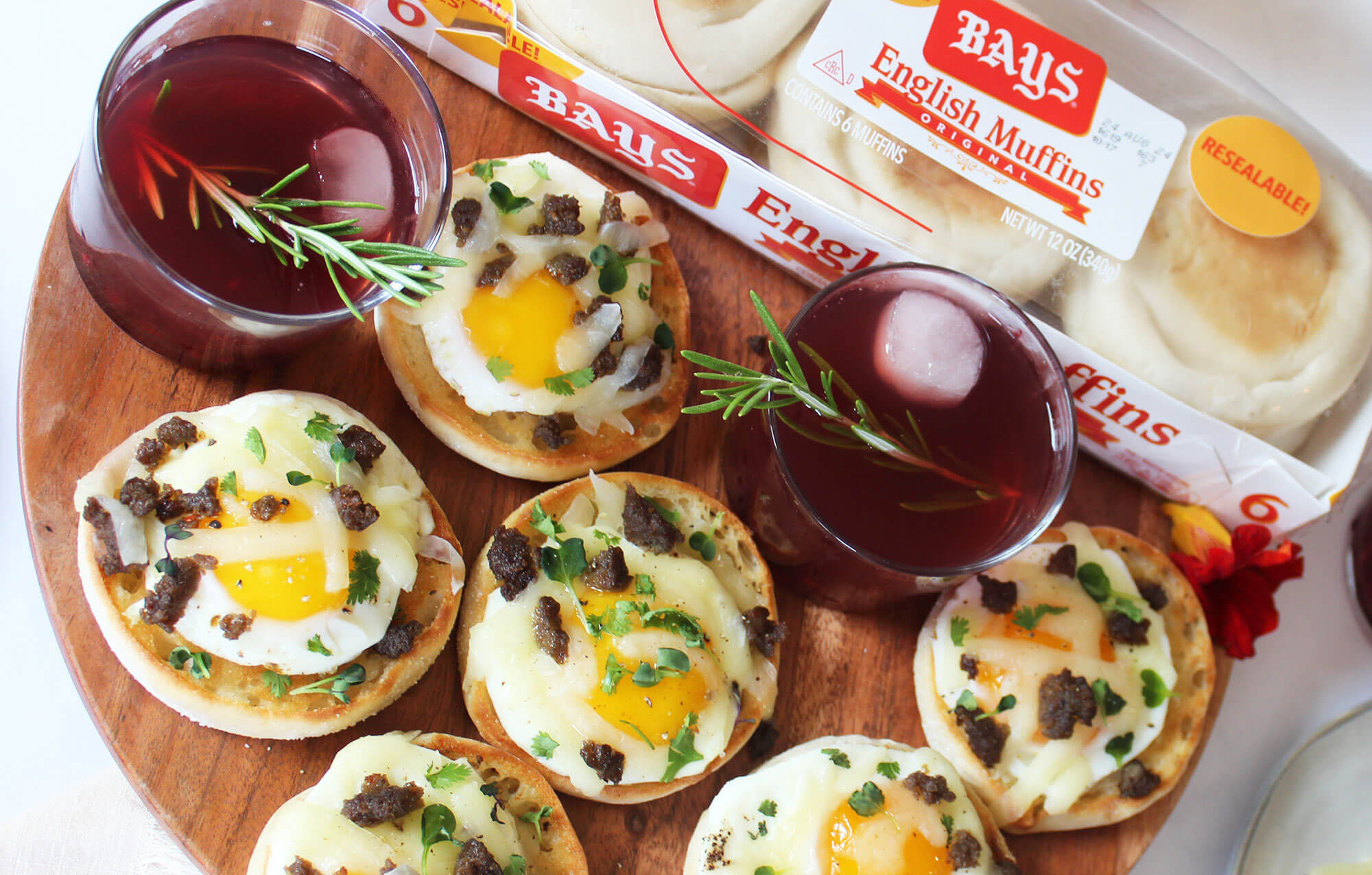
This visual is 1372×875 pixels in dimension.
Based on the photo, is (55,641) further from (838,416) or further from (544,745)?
(838,416)

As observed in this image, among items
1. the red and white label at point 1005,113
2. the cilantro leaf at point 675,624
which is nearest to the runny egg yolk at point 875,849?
the cilantro leaf at point 675,624

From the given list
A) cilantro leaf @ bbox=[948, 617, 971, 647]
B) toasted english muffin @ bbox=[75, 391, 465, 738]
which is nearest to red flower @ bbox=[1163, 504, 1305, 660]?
cilantro leaf @ bbox=[948, 617, 971, 647]

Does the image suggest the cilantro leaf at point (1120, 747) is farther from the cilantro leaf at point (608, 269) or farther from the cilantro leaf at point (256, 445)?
the cilantro leaf at point (256, 445)

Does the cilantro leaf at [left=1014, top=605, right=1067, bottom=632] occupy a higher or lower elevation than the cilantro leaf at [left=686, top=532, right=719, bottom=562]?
higher

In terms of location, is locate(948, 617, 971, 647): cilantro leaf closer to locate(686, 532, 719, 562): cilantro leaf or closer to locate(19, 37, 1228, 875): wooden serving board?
locate(19, 37, 1228, 875): wooden serving board

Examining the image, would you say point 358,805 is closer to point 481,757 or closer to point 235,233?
point 481,757

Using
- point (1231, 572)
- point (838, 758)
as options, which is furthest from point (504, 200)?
point (1231, 572)

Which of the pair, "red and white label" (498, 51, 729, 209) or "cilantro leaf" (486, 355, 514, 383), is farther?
"red and white label" (498, 51, 729, 209)
